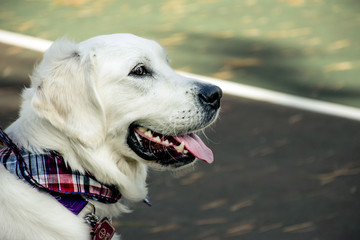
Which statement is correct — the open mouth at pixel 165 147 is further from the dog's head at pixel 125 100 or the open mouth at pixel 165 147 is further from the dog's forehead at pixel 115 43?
the dog's forehead at pixel 115 43

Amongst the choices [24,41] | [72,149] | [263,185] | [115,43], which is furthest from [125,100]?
[24,41]

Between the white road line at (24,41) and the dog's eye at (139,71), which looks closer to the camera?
the dog's eye at (139,71)

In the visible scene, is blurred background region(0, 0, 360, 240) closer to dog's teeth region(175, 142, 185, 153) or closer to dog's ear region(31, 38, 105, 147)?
dog's ear region(31, 38, 105, 147)

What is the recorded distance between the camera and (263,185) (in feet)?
19.0

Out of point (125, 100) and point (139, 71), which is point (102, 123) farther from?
point (139, 71)

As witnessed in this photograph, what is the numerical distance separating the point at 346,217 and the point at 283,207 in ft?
1.88

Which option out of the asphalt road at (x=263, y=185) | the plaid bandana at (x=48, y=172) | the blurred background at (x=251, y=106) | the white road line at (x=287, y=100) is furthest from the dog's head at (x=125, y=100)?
the white road line at (x=287, y=100)

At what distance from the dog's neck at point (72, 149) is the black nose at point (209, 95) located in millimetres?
627

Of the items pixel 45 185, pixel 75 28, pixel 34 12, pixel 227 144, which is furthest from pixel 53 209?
pixel 34 12

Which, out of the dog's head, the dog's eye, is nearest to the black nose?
the dog's head

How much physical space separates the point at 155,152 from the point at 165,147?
0.31 ft

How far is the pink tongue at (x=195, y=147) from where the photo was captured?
371 cm

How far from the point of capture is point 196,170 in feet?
20.1

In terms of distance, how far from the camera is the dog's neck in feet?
10.8
